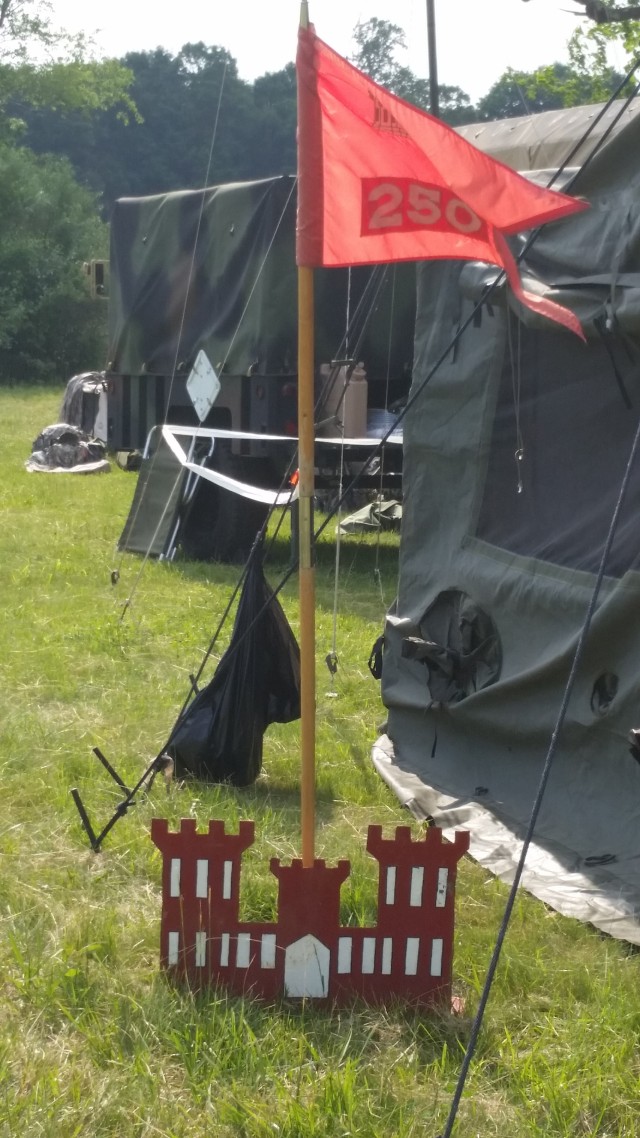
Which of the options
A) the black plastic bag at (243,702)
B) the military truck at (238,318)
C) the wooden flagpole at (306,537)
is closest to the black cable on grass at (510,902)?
the wooden flagpole at (306,537)

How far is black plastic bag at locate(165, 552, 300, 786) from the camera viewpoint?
4730mm

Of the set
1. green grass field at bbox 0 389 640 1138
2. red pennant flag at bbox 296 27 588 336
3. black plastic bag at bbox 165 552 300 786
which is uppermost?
red pennant flag at bbox 296 27 588 336

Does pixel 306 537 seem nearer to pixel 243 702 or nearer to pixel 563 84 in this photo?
pixel 243 702

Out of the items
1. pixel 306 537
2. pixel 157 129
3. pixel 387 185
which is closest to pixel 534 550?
pixel 306 537

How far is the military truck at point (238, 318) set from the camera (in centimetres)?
973

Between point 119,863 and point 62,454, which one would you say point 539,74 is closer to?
point 62,454

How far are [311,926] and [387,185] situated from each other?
68.9 inches

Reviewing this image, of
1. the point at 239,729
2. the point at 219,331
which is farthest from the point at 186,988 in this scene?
the point at 219,331

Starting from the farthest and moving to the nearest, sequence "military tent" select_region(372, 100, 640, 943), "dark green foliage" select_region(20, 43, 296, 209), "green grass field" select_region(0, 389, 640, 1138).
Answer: "dark green foliage" select_region(20, 43, 296, 209) < "military tent" select_region(372, 100, 640, 943) < "green grass field" select_region(0, 389, 640, 1138)

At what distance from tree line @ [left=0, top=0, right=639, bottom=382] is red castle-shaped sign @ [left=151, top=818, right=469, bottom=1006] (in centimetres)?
1187

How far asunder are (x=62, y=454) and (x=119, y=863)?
38.4ft

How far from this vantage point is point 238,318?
1002cm

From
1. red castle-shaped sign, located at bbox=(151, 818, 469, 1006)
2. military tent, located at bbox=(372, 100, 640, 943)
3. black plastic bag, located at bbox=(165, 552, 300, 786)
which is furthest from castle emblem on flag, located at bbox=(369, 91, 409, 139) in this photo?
black plastic bag, located at bbox=(165, 552, 300, 786)

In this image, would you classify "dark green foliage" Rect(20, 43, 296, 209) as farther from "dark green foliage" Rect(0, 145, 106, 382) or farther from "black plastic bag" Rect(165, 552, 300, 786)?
"black plastic bag" Rect(165, 552, 300, 786)
